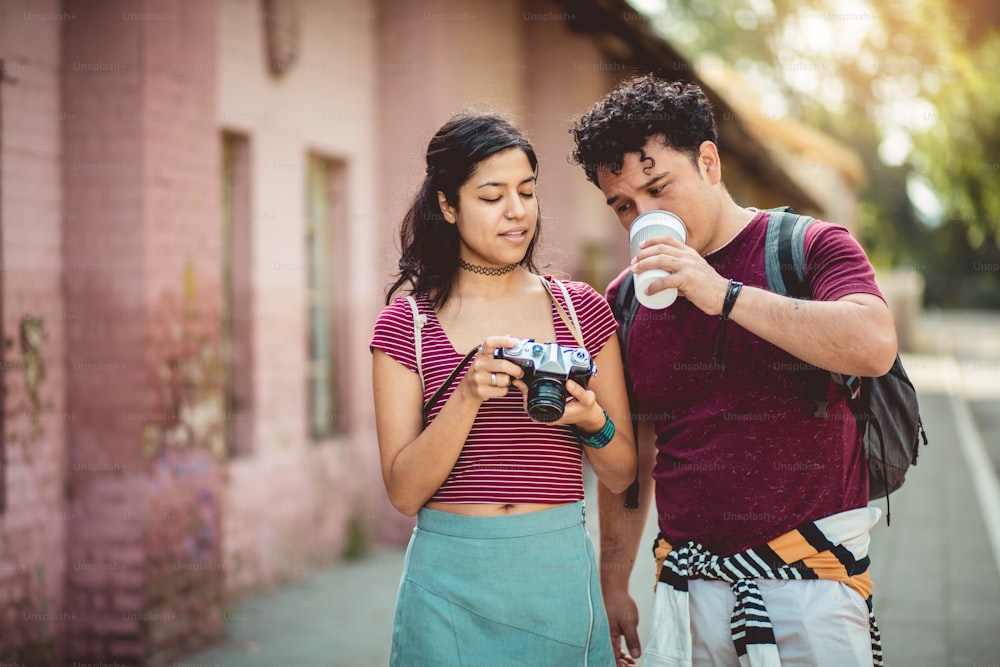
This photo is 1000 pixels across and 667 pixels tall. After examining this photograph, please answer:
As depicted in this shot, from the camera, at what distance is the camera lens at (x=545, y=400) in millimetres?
2289

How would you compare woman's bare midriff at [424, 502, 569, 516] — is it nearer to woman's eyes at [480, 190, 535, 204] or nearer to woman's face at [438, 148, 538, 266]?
woman's face at [438, 148, 538, 266]

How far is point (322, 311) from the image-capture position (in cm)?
780

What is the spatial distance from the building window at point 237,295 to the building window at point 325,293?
3.06 feet

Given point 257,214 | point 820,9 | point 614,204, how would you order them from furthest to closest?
1. point 820,9
2. point 257,214
3. point 614,204

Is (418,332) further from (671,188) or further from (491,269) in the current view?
(671,188)

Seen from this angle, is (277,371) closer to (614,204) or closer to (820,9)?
(614,204)

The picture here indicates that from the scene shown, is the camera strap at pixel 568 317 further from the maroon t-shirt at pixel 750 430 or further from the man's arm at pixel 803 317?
the man's arm at pixel 803 317

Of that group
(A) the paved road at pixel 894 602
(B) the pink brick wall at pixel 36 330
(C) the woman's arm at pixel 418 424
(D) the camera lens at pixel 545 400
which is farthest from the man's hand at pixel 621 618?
(B) the pink brick wall at pixel 36 330

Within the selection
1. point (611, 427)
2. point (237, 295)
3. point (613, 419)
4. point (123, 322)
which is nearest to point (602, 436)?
point (611, 427)

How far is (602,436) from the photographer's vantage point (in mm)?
2551

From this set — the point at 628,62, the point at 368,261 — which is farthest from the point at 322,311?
the point at 628,62

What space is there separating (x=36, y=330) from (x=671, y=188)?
143 inches

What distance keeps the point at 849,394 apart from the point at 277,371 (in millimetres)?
5032

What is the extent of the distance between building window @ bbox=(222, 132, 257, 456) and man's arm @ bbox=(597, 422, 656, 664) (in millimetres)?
4232
